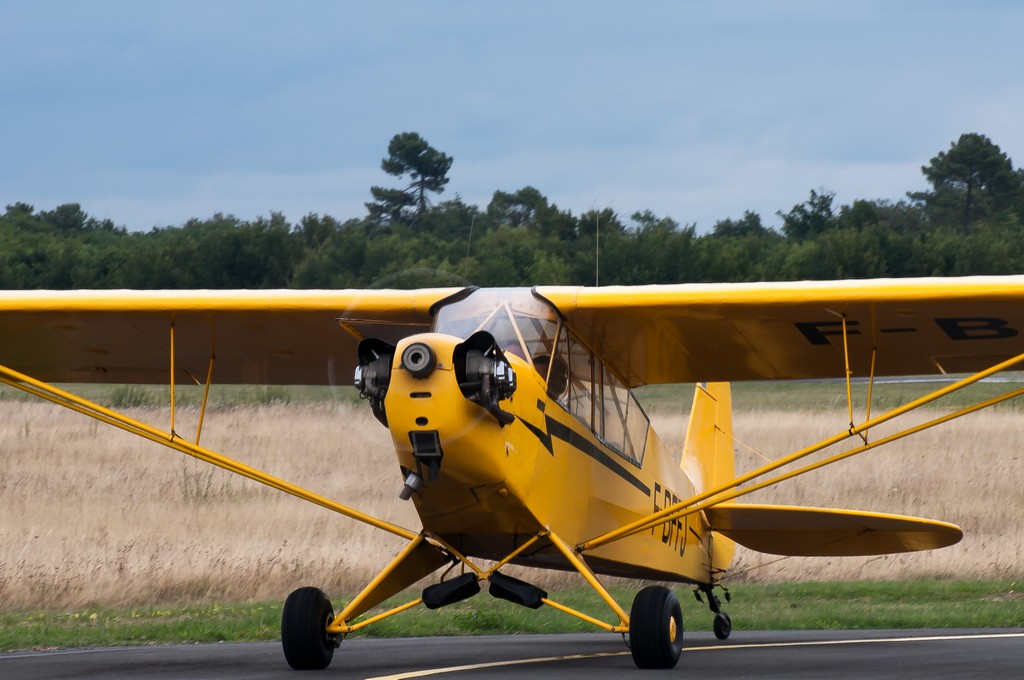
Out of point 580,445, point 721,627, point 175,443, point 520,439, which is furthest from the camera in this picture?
point 721,627

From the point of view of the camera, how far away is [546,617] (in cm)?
1562

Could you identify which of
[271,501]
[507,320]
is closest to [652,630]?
[507,320]

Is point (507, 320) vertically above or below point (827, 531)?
above

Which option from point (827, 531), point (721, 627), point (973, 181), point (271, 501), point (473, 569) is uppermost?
point (973, 181)

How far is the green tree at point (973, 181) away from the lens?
82.3 meters

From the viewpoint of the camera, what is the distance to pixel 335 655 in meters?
10.8

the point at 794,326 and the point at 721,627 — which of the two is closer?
the point at 794,326

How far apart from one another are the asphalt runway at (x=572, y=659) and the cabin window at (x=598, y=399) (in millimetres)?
1666

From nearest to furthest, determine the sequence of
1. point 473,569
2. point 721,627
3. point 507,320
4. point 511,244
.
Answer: point 473,569, point 507,320, point 721,627, point 511,244

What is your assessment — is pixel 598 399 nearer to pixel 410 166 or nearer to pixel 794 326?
pixel 794 326

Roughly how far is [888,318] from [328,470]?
15390 millimetres

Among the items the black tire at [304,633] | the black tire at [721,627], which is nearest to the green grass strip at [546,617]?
the black tire at [721,627]

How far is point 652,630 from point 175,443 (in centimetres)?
378

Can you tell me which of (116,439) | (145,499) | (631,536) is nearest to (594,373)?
(631,536)
